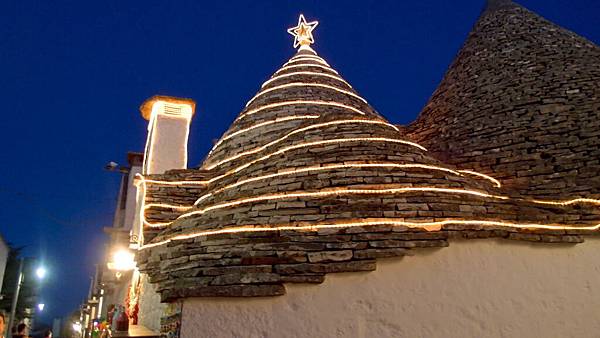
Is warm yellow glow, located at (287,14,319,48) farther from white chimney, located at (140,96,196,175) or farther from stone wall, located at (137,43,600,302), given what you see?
stone wall, located at (137,43,600,302)

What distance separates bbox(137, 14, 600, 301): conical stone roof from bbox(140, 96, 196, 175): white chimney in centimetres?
268

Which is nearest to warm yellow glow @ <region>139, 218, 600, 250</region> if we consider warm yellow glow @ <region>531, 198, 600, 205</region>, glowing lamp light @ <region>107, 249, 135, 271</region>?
warm yellow glow @ <region>531, 198, 600, 205</region>

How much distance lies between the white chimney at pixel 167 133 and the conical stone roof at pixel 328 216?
8.80 feet

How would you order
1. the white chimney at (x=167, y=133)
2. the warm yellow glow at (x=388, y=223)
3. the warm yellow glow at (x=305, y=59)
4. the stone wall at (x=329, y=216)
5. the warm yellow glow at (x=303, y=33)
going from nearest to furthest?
the stone wall at (x=329, y=216)
the warm yellow glow at (x=388, y=223)
the white chimney at (x=167, y=133)
the warm yellow glow at (x=305, y=59)
the warm yellow glow at (x=303, y=33)

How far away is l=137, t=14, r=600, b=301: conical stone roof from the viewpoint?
495 centimetres

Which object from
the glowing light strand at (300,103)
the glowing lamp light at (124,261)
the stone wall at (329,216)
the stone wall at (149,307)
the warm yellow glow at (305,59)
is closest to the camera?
the stone wall at (329,216)

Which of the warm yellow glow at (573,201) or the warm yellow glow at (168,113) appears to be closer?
the warm yellow glow at (573,201)

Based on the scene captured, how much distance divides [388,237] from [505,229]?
142cm

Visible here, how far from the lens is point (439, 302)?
500 centimetres

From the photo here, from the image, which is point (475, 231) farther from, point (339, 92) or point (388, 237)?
point (339, 92)

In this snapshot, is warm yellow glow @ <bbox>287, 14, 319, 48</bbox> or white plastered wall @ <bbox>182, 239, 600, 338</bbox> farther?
warm yellow glow @ <bbox>287, 14, 319, 48</bbox>

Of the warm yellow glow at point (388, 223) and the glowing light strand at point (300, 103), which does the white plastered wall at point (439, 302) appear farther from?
the glowing light strand at point (300, 103)

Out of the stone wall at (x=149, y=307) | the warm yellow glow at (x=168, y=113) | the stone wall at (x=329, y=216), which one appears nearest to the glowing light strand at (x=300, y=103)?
the warm yellow glow at (x=168, y=113)

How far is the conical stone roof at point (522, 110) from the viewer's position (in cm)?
689
